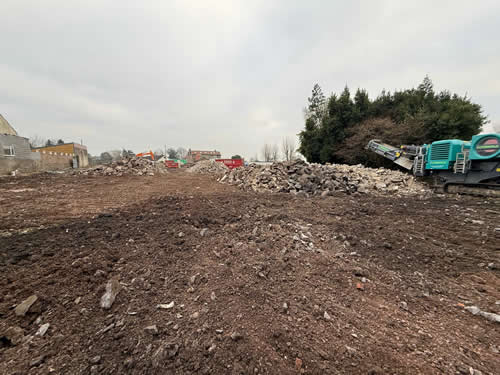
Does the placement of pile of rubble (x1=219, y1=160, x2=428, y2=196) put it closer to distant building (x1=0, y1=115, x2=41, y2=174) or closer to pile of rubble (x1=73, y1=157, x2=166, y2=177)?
pile of rubble (x1=73, y1=157, x2=166, y2=177)

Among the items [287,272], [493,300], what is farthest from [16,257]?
[493,300]

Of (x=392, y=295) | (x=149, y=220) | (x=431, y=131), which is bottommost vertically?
(x=392, y=295)

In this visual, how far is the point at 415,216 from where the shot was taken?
4.75 m

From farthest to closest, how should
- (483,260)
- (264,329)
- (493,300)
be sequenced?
(483,260), (493,300), (264,329)

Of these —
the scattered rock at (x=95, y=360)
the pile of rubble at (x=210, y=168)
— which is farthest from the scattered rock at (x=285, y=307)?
the pile of rubble at (x=210, y=168)

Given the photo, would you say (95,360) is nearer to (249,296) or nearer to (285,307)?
(249,296)

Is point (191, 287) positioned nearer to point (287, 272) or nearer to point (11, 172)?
point (287, 272)

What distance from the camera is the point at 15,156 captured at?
15266 mm

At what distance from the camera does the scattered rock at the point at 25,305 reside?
168 cm

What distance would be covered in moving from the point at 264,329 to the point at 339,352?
0.59 metres

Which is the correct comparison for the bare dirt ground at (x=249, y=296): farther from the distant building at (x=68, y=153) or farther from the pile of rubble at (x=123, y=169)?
the distant building at (x=68, y=153)

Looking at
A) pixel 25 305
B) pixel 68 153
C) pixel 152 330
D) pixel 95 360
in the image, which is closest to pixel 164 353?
pixel 152 330

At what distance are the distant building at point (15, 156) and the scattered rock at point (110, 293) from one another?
20914mm

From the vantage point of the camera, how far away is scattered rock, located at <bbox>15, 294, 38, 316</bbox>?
1.68 m
